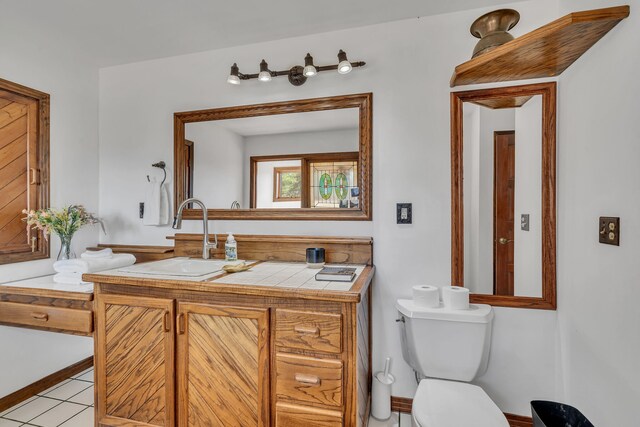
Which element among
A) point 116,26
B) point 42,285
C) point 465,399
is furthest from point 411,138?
point 42,285

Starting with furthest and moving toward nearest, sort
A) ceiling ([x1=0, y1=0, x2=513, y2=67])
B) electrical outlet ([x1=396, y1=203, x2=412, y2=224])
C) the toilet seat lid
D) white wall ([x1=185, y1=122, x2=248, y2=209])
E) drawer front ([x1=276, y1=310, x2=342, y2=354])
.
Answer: white wall ([x1=185, y1=122, x2=248, y2=209]) → electrical outlet ([x1=396, y1=203, x2=412, y2=224]) → ceiling ([x1=0, y1=0, x2=513, y2=67]) → drawer front ([x1=276, y1=310, x2=342, y2=354]) → the toilet seat lid

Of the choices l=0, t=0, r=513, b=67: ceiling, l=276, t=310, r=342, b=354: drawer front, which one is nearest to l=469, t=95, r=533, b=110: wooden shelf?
l=0, t=0, r=513, b=67: ceiling

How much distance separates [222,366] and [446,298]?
1.15 metres

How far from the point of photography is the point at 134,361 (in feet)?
5.04

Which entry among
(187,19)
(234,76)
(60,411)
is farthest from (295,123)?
(60,411)

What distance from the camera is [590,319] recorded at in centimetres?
129

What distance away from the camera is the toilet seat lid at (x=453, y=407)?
3.88ft

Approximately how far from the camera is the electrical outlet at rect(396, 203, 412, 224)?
1.81 metres

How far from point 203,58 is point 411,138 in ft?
5.12

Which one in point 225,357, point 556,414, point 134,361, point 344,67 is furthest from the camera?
point 344,67

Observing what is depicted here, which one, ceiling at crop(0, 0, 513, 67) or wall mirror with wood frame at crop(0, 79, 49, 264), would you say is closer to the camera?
ceiling at crop(0, 0, 513, 67)

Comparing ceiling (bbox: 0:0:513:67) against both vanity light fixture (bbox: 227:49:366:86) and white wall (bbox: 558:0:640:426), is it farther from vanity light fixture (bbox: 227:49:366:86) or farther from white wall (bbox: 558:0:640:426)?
white wall (bbox: 558:0:640:426)

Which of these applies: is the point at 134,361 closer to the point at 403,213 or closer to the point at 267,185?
the point at 267,185

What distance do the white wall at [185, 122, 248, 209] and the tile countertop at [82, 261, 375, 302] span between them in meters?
0.67
